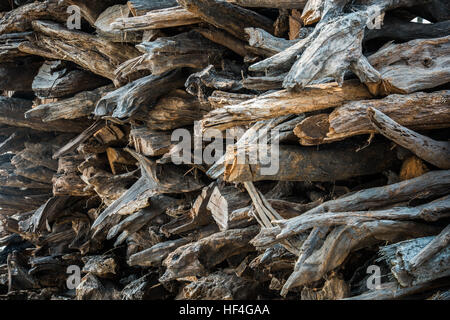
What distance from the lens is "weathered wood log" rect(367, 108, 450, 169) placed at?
3.64 meters

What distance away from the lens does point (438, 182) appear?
12.5 ft

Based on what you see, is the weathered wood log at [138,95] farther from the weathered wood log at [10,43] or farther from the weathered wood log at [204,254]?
the weathered wood log at [10,43]

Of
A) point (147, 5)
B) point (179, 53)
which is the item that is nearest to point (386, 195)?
point (179, 53)

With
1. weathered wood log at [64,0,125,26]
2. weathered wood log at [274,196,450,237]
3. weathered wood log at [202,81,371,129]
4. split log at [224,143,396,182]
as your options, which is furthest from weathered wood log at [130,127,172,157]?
weathered wood log at [274,196,450,237]

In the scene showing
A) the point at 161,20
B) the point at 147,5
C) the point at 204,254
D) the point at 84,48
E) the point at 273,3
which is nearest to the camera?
the point at 273,3

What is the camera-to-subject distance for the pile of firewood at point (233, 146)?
3.80 meters

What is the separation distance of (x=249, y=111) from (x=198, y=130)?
1.76m

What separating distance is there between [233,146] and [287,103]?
2.11 ft

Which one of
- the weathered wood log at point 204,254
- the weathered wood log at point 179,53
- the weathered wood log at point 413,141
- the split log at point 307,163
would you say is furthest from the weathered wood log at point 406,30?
the weathered wood log at point 204,254

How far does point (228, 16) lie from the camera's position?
5.43 m

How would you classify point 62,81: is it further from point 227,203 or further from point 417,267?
point 417,267

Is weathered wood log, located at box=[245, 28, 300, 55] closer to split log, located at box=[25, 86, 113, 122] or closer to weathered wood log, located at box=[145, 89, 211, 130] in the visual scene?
A: weathered wood log, located at box=[145, 89, 211, 130]

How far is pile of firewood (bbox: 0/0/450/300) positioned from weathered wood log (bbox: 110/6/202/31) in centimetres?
3

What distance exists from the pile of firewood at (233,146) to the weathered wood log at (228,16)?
19 mm
